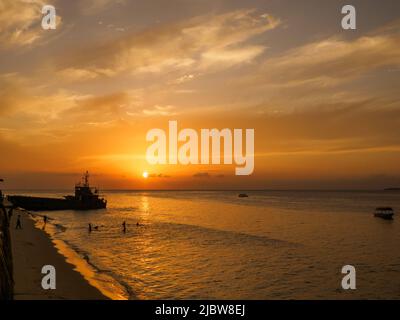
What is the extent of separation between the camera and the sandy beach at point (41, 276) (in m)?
19.8

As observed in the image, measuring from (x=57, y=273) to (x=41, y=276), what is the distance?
2189 mm

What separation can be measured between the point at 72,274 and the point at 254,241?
29.4 metres

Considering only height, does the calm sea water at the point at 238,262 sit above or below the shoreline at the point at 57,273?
below

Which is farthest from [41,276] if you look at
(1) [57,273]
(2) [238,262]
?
(2) [238,262]

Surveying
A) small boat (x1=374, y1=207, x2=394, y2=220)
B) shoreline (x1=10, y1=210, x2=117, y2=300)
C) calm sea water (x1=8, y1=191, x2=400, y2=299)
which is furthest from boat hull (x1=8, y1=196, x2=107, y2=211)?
small boat (x1=374, y1=207, x2=394, y2=220)

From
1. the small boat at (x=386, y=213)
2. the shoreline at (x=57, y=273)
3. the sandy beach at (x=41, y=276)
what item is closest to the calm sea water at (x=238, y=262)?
the shoreline at (x=57, y=273)

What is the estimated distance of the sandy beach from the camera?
19.8 meters

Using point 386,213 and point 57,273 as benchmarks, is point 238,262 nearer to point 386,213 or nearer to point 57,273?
point 57,273

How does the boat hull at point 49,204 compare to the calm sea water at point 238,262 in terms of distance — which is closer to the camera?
the calm sea water at point 238,262

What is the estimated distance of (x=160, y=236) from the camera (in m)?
54.8

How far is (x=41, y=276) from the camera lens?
23.7 metres

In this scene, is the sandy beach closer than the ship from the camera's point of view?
Yes

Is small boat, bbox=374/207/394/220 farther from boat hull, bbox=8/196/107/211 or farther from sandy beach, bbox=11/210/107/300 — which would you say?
sandy beach, bbox=11/210/107/300

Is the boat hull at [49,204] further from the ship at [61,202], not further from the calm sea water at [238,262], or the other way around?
the calm sea water at [238,262]
